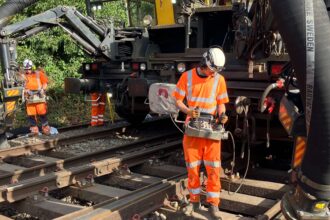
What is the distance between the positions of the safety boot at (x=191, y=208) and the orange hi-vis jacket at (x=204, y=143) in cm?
4

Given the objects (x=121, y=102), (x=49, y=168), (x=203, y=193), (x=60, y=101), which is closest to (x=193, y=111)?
(x=203, y=193)

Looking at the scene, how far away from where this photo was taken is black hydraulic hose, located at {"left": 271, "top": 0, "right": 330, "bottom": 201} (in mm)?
2445

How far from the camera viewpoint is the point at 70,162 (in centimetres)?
639

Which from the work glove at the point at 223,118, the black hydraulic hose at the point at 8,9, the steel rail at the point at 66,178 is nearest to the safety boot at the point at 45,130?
the black hydraulic hose at the point at 8,9

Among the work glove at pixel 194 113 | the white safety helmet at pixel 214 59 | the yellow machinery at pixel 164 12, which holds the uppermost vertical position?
the yellow machinery at pixel 164 12

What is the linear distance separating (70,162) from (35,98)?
3.39 m

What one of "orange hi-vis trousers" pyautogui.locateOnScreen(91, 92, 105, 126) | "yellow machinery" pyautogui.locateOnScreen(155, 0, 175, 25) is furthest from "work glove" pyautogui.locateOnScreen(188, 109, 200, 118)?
"orange hi-vis trousers" pyautogui.locateOnScreen(91, 92, 105, 126)

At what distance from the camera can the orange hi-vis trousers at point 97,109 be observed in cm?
967

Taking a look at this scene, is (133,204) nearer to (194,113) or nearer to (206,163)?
(206,163)

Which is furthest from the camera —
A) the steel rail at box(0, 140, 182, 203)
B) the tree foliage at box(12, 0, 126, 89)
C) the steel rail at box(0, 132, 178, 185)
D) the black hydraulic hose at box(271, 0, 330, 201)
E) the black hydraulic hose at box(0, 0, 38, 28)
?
the tree foliage at box(12, 0, 126, 89)

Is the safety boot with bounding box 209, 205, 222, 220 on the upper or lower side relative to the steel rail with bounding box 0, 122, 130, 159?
lower

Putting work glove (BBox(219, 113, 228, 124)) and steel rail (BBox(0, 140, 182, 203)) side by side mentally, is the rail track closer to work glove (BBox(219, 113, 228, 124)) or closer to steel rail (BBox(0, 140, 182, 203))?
steel rail (BBox(0, 140, 182, 203))

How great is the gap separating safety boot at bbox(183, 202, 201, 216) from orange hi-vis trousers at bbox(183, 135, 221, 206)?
1.7 inches

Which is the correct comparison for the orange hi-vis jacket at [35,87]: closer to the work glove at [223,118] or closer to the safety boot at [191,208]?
the safety boot at [191,208]
